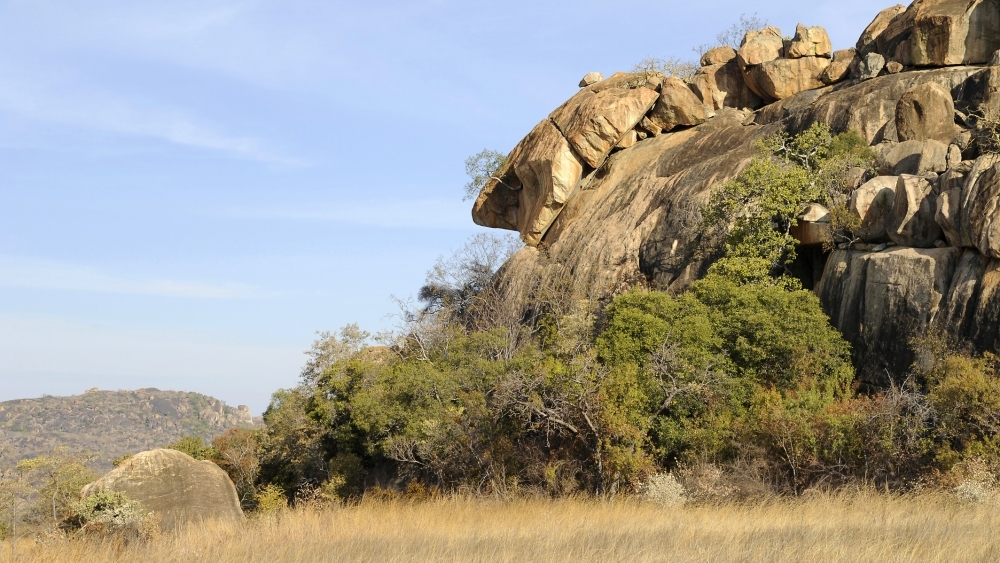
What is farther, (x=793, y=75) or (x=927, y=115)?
(x=793, y=75)

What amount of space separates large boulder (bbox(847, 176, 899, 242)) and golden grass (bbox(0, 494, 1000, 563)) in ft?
35.3

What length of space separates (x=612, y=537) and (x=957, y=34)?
28052 millimetres

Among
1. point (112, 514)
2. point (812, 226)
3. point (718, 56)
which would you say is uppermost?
point (718, 56)

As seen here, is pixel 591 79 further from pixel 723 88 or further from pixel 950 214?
pixel 950 214

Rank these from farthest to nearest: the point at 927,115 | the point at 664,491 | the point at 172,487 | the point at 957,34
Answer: the point at 957,34
the point at 927,115
the point at 172,487
the point at 664,491

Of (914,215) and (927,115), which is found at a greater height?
(927,115)

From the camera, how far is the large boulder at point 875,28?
122ft

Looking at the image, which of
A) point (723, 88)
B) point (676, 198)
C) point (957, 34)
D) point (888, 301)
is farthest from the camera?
point (723, 88)

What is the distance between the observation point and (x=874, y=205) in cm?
2398

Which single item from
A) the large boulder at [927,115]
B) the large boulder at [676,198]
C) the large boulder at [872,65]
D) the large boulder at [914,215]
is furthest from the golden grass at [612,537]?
the large boulder at [872,65]

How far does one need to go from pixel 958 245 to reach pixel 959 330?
2.11 meters

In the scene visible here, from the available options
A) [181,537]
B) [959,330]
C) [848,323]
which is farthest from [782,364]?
[181,537]

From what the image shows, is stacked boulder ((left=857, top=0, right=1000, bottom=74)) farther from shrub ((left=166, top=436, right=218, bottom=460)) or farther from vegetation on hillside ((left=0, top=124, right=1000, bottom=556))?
shrub ((left=166, top=436, right=218, bottom=460))

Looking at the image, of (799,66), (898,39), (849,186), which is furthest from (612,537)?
(799,66)
